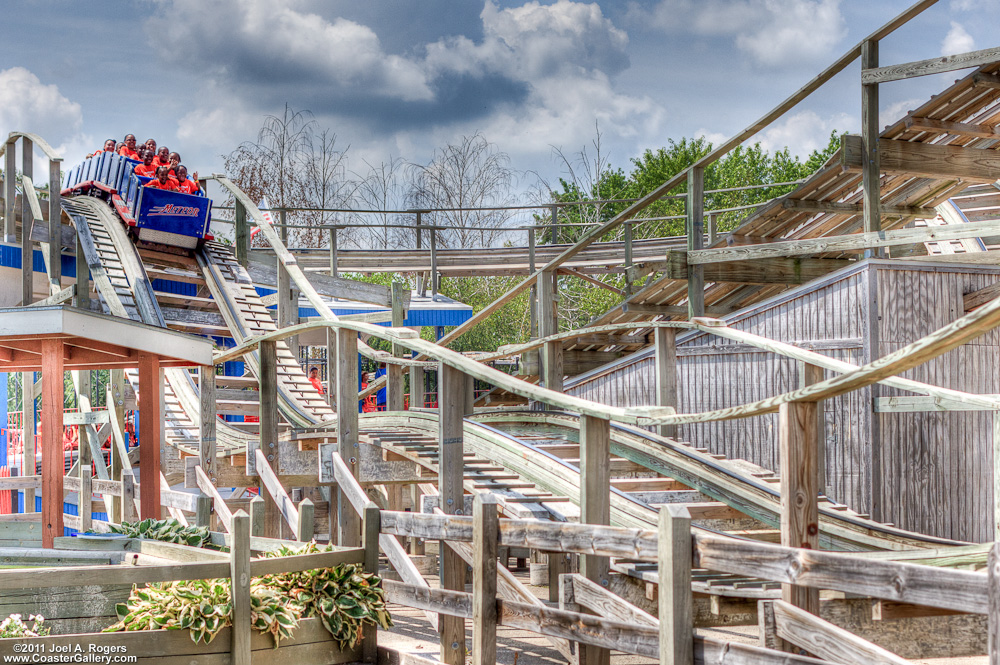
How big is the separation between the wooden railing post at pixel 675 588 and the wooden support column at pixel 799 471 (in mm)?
417

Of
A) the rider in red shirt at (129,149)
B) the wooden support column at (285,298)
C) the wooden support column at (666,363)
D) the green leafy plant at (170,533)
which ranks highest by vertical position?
the rider in red shirt at (129,149)

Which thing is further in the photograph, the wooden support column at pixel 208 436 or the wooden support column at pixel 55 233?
the wooden support column at pixel 55 233

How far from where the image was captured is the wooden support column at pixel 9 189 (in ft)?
42.9

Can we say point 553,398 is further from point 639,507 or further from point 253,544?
point 253,544

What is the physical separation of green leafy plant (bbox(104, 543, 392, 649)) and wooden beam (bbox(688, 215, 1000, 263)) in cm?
558

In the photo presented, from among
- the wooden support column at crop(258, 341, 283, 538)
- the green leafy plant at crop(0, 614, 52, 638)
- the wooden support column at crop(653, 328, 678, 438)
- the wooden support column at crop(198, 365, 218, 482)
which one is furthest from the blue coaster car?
the green leafy plant at crop(0, 614, 52, 638)

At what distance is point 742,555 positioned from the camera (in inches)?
149

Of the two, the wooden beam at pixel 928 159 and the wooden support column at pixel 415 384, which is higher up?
the wooden beam at pixel 928 159

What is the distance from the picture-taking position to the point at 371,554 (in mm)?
5285

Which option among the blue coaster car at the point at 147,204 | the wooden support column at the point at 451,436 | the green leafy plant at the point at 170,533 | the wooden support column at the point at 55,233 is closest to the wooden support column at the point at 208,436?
the green leafy plant at the point at 170,533

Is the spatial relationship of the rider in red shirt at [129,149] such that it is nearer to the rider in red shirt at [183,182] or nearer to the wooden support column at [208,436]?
the rider in red shirt at [183,182]

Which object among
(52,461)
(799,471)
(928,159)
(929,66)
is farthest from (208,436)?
(928,159)

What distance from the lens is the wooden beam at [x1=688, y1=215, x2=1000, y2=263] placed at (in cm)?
819

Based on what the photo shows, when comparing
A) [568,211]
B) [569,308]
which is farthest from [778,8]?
[569,308]
